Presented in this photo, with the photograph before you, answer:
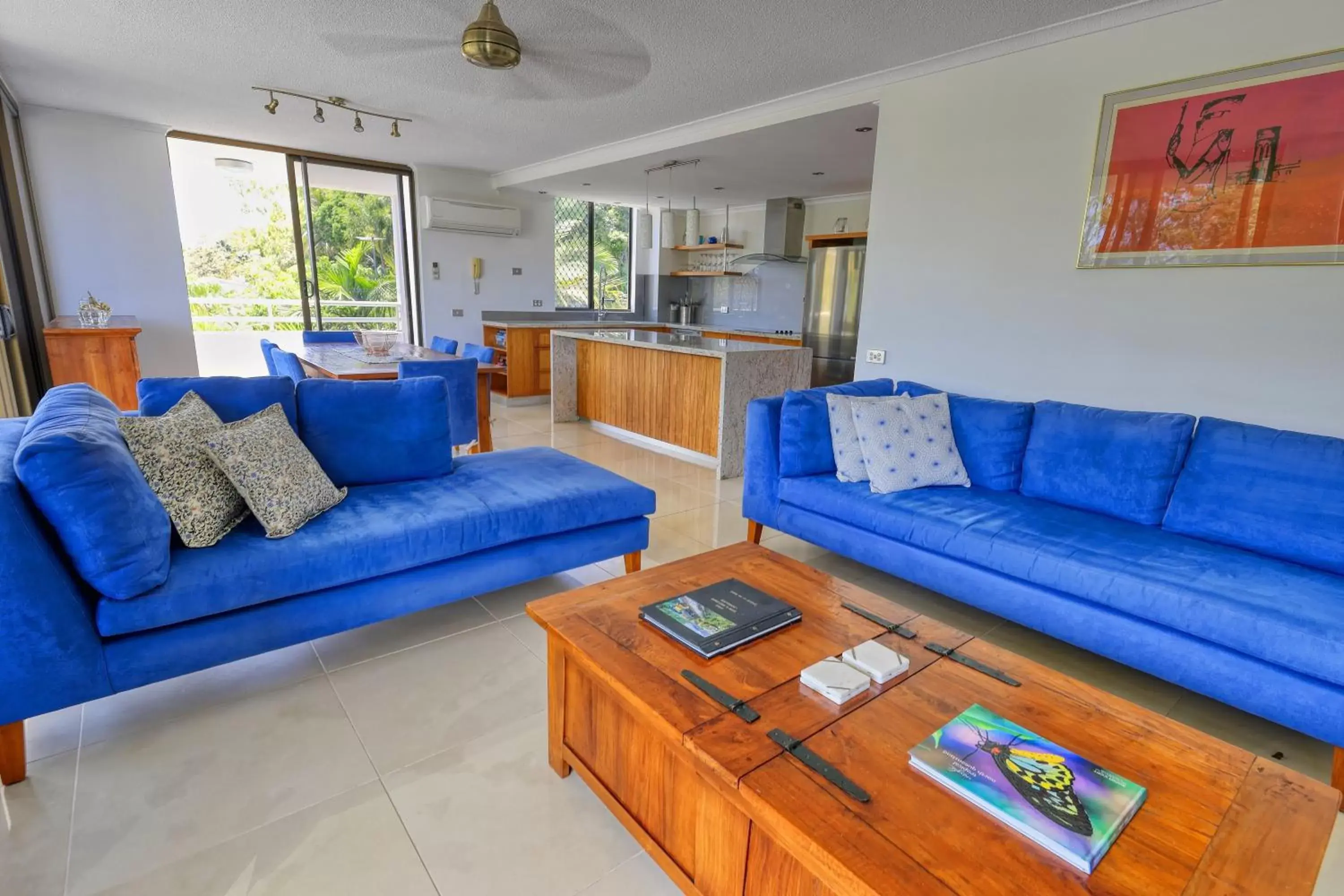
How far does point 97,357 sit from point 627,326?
15.5ft

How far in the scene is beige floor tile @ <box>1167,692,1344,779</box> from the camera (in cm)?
179

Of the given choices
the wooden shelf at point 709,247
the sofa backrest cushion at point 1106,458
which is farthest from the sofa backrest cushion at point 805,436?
the wooden shelf at point 709,247

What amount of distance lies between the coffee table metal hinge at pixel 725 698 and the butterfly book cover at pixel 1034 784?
0.28 meters

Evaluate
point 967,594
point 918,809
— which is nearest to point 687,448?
point 967,594

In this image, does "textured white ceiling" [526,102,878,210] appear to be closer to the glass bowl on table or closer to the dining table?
the dining table

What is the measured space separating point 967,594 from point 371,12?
12.3 ft

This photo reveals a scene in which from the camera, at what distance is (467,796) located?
5.02 ft

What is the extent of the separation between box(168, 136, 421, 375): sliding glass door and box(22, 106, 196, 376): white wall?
8.7 inches

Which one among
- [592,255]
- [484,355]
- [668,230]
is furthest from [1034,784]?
[592,255]

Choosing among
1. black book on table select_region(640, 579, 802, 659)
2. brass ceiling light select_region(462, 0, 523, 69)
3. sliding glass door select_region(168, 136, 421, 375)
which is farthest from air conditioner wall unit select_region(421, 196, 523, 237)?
black book on table select_region(640, 579, 802, 659)

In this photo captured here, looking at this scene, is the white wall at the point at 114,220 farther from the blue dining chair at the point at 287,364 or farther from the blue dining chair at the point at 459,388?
the blue dining chair at the point at 459,388

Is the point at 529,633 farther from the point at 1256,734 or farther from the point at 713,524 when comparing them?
the point at 1256,734

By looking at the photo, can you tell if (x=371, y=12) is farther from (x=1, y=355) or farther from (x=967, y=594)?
(x=967, y=594)

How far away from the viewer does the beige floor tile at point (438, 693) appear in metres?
1.72
